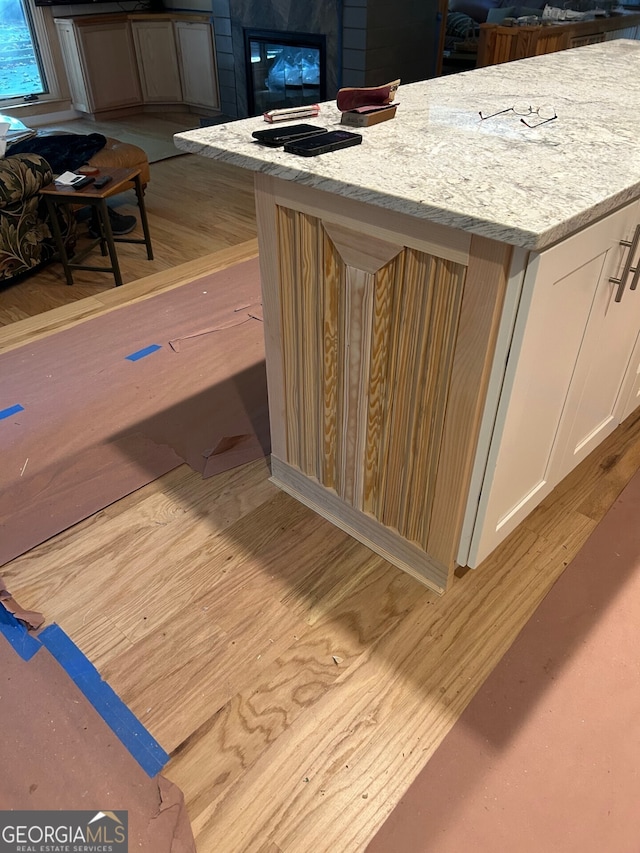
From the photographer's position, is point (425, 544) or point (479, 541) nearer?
point (479, 541)

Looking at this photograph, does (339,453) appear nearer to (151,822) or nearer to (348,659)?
(348,659)

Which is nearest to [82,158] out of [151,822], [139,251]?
[139,251]

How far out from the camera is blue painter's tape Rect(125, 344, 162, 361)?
7.86 feet

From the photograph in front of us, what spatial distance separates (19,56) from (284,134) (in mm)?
5970

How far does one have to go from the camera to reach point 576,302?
1.16 metres

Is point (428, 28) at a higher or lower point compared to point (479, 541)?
higher

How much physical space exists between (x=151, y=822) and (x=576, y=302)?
4.02 feet

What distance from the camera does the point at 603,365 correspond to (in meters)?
1.44

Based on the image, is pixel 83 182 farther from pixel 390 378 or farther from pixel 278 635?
pixel 278 635

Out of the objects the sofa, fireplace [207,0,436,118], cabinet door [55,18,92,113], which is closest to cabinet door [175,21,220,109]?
fireplace [207,0,436,118]

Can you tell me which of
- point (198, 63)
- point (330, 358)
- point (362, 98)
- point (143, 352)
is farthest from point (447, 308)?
point (198, 63)

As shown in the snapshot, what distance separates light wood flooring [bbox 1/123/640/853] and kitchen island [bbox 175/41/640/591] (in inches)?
6.1

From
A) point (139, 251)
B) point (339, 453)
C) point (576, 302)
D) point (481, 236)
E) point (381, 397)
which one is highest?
point (481, 236)

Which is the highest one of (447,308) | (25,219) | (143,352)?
(447,308)
